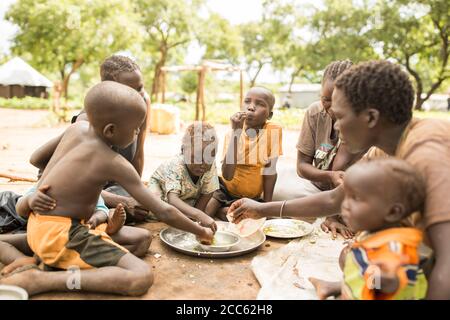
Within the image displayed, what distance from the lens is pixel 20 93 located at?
30828 millimetres

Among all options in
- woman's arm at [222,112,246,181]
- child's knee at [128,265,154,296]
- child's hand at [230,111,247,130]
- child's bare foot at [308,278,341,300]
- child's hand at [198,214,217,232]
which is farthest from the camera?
woman's arm at [222,112,246,181]

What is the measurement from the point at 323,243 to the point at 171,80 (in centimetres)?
5877

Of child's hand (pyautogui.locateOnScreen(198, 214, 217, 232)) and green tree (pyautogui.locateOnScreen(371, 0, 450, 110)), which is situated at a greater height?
green tree (pyautogui.locateOnScreen(371, 0, 450, 110))

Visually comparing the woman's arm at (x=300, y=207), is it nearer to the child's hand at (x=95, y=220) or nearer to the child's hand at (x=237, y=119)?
the child's hand at (x=95, y=220)

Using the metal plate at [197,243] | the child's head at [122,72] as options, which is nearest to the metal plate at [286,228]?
the metal plate at [197,243]

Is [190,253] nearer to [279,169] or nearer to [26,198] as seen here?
[26,198]

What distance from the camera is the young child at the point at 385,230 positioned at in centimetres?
150

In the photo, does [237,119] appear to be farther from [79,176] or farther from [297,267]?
[79,176]

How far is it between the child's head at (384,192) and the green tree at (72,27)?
18800 millimetres

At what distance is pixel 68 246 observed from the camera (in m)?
2.08

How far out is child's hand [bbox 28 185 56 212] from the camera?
6.73ft

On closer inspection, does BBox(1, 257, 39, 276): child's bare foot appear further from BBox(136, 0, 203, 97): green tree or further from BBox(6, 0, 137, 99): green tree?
BBox(136, 0, 203, 97): green tree

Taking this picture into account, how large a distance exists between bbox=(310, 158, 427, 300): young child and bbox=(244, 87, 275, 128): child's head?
2044 mm

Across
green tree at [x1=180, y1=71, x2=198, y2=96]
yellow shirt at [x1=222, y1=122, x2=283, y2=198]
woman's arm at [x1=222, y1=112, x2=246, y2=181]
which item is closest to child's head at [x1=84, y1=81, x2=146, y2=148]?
woman's arm at [x1=222, y1=112, x2=246, y2=181]
